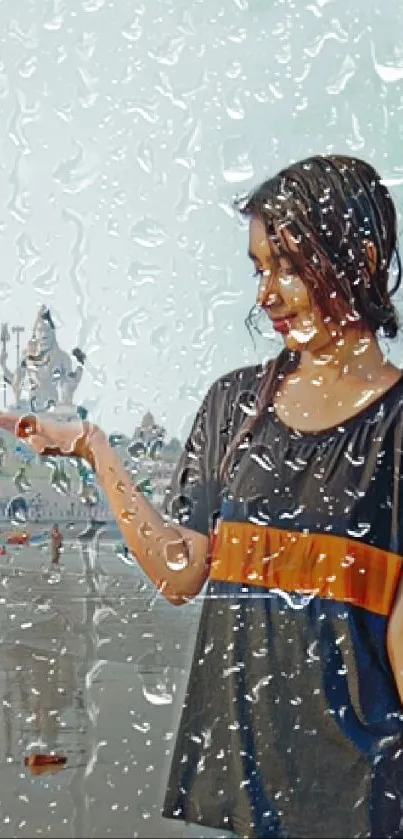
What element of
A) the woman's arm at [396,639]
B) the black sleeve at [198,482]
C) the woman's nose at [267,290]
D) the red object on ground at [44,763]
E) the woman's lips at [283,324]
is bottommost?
the red object on ground at [44,763]

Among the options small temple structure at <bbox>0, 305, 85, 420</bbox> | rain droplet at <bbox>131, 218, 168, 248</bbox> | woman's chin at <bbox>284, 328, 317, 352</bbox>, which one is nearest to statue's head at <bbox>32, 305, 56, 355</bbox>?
small temple structure at <bbox>0, 305, 85, 420</bbox>

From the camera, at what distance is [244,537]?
2.60ft

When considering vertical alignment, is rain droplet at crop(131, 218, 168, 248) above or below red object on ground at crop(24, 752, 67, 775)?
above

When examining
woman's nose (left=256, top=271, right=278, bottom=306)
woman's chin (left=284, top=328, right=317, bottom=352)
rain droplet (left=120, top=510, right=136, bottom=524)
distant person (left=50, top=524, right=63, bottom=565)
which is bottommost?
distant person (left=50, top=524, right=63, bottom=565)

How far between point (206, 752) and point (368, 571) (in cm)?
21

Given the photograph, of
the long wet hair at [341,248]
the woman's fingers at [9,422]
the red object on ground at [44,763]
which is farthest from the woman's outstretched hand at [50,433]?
the red object on ground at [44,763]

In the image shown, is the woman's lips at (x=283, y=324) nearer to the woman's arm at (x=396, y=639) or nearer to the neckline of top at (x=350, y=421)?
the neckline of top at (x=350, y=421)

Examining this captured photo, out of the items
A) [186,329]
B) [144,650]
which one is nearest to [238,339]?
[186,329]

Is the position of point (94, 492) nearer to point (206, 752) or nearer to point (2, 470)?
point (2, 470)

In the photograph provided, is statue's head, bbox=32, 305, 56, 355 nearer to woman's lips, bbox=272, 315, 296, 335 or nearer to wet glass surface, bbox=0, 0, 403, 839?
wet glass surface, bbox=0, 0, 403, 839

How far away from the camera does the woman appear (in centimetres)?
77

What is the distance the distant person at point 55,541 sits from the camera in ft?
2.69

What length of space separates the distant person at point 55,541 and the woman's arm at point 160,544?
55 millimetres

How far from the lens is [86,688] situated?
810 millimetres
